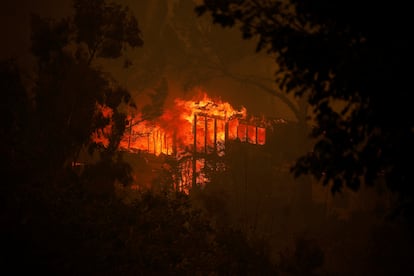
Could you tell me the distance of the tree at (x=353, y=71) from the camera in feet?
10.8

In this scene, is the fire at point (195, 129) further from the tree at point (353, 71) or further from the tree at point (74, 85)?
→ the tree at point (353, 71)

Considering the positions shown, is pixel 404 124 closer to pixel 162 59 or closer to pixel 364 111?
pixel 364 111

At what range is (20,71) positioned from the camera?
11297 millimetres

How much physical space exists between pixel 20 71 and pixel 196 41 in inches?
419

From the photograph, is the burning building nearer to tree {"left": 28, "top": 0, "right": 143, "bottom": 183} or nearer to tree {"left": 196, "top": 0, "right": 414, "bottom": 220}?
tree {"left": 28, "top": 0, "right": 143, "bottom": 183}

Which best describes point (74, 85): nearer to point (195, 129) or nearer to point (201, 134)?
point (195, 129)

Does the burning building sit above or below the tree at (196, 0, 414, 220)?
above

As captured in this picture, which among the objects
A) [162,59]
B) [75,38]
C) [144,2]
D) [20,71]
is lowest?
[20,71]

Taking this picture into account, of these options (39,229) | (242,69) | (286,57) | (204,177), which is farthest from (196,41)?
(286,57)

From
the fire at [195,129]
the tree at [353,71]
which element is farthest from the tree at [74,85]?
the fire at [195,129]

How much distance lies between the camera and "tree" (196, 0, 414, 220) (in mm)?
3283

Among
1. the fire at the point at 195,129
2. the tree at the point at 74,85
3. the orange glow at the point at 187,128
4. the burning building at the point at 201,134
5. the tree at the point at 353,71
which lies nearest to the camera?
the tree at the point at 353,71

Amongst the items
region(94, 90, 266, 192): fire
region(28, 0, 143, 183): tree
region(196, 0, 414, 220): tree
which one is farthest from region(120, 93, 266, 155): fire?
region(196, 0, 414, 220): tree

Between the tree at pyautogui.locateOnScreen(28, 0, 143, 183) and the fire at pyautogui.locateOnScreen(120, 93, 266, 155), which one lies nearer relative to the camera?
the tree at pyautogui.locateOnScreen(28, 0, 143, 183)
